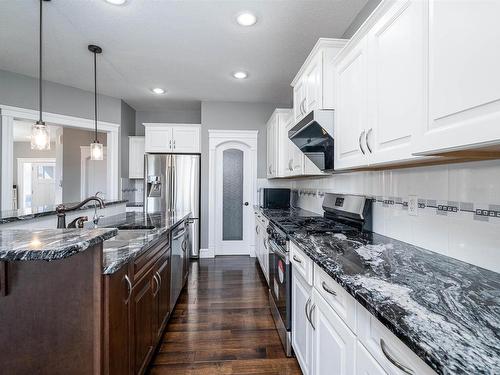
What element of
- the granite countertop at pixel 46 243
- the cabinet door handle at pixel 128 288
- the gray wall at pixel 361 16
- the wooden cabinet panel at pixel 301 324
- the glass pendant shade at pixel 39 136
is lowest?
the wooden cabinet panel at pixel 301 324

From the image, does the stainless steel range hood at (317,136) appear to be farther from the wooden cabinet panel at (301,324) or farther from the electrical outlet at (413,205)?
the wooden cabinet panel at (301,324)

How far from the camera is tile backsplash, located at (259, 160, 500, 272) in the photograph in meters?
1.03

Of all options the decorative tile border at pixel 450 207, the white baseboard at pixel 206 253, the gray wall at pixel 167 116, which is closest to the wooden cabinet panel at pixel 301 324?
the decorative tile border at pixel 450 207

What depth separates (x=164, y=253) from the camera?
2.02 meters

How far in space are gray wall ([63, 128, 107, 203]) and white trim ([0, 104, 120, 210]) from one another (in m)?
1.24

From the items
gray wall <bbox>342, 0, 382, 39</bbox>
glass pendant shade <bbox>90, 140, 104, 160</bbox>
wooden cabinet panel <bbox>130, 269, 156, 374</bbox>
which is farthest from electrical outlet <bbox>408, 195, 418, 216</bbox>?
glass pendant shade <bbox>90, 140, 104, 160</bbox>

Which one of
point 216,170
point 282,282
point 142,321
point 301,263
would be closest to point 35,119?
point 216,170

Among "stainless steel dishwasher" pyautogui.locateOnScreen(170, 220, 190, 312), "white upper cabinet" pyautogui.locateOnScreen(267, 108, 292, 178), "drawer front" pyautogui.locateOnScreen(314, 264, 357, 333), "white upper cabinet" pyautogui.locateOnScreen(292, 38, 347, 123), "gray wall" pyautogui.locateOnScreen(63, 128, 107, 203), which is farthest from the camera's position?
"gray wall" pyautogui.locateOnScreen(63, 128, 107, 203)

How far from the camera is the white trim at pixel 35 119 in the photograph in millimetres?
3264

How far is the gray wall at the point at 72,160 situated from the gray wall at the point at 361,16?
4.95 meters

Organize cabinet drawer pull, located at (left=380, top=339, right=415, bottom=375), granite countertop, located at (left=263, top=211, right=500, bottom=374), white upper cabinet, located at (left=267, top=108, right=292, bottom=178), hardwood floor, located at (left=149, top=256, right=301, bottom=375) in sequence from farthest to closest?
white upper cabinet, located at (left=267, top=108, right=292, bottom=178) → hardwood floor, located at (left=149, top=256, right=301, bottom=375) → cabinet drawer pull, located at (left=380, top=339, right=415, bottom=375) → granite countertop, located at (left=263, top=211, right=500, bottom=374)

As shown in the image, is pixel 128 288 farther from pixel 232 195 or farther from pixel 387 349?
pixel 232 195

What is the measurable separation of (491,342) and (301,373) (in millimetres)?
1456

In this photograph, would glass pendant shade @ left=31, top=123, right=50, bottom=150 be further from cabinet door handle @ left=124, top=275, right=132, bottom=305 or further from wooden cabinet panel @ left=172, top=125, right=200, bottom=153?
wooden cabinet panel @ left=172, top=125, right=200, bottom=153
